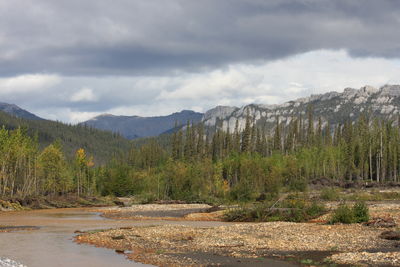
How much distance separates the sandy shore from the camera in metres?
26.5

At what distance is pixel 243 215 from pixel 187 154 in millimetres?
129088

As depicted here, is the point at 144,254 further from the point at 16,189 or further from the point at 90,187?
the point at 90,187

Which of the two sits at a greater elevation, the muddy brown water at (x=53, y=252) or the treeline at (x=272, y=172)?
the treeline at (x=272, y=172)

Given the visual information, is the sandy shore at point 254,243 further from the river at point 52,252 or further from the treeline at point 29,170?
the treeline at point 29,170

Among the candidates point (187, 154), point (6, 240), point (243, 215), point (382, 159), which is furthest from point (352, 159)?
point (6, 240)

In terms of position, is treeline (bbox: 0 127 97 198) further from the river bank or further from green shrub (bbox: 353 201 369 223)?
green shrub (bbox: 353 201 369 223)

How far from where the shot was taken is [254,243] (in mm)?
32344

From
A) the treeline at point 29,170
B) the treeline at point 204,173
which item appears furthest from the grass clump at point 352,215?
the treeline at point 29,170

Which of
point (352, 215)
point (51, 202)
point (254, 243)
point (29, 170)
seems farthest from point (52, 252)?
point (29, 170)

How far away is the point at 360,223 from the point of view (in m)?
42.2

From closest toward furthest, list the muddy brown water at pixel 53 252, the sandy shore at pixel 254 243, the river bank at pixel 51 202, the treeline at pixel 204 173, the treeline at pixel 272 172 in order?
the sandy shore at pixel 254 243, the muddy brown water at pixel 53 252, the river bank at pixel 51 202, the treeline at pixel 204 173, the treeline at pixel 272 172

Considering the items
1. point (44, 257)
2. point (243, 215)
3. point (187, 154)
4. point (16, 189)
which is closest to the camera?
point (44, 257)

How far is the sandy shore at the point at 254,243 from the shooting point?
1042 inches

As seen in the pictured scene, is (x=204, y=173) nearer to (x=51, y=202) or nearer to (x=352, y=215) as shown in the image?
(x=51, y=202)
